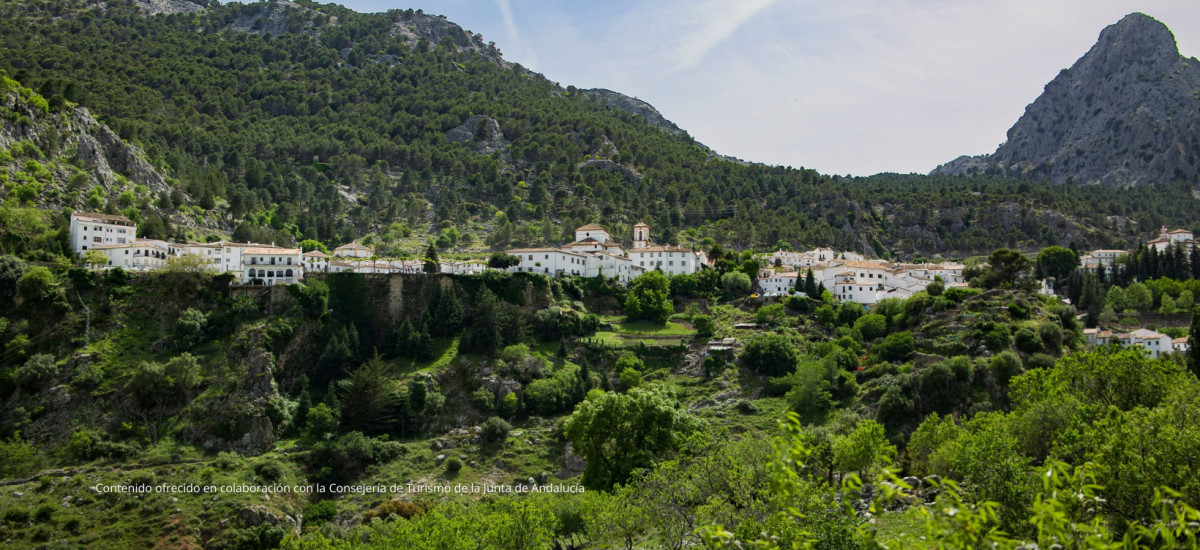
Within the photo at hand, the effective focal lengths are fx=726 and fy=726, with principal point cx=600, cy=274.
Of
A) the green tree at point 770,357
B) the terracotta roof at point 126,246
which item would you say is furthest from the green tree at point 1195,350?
the terracotta roof at point 126,246

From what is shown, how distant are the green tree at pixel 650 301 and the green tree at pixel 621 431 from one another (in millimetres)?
29387

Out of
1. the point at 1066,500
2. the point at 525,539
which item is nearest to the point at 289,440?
the point at 525,539

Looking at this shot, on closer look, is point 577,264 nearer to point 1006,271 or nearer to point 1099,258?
point 1006,271

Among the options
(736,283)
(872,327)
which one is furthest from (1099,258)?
(736,283)

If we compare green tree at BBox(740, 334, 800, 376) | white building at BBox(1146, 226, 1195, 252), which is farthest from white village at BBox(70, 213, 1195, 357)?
green tree at BBox(740, 334, 800, 376)

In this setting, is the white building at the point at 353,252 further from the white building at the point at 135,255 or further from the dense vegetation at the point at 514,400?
the white building at the point at 135,255

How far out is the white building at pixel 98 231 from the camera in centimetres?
6128

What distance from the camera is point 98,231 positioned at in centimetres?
6275

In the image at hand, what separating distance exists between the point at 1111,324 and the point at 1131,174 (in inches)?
5395

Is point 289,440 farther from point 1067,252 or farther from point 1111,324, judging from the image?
point 1067,252

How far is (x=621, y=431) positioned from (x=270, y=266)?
40.4 meters

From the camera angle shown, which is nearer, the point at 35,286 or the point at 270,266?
the point at 35,286

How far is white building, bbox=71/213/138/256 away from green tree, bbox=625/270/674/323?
44384 mm

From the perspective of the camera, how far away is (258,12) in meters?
196
